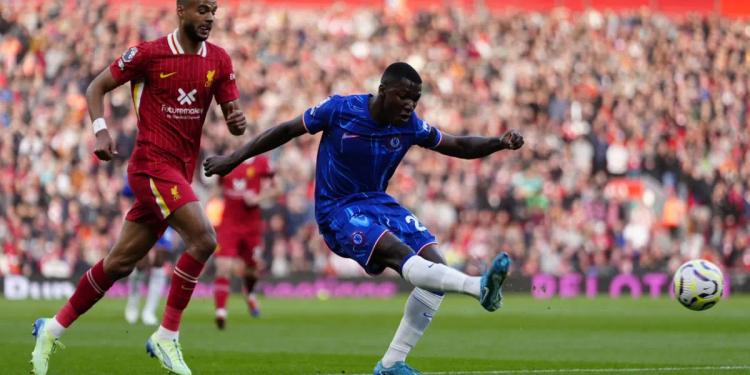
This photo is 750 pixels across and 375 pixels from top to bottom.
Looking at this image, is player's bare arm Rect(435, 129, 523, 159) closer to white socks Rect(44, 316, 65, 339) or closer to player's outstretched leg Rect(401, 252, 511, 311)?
player's outstretched leg Rect(401, 252, 511, 311)

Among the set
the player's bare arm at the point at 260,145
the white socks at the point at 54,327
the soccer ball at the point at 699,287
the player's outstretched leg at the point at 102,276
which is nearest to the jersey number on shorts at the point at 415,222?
the player's bare arm at the point at 260,145

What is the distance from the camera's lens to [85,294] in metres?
10.7

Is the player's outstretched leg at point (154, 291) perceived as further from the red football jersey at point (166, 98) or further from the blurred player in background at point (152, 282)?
the red football jersey at point (166, 98)

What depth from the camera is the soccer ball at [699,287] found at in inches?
501

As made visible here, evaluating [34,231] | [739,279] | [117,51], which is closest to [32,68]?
[117,51]

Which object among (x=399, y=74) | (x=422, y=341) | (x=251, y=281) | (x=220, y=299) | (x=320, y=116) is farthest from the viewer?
(x=251, y=281)

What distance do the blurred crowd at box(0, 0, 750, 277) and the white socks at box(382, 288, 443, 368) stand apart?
18293 mm

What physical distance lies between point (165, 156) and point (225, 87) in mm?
733

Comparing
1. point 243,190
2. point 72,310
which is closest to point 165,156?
point 72,310

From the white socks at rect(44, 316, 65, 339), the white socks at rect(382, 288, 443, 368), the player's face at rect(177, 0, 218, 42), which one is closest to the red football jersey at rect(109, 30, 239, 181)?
the player's face at rect(177, 0, 218, 42)

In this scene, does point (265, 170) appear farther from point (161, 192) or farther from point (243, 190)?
point (161, 192)

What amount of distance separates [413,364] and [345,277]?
60.0 ft

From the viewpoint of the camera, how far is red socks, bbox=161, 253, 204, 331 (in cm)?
1062

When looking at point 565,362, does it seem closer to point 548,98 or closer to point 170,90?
point 170,90
